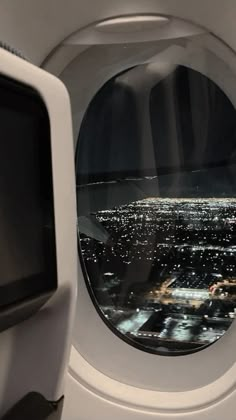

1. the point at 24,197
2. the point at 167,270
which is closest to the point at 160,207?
the point at 167,270

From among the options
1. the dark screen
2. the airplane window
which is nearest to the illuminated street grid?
the airplane window

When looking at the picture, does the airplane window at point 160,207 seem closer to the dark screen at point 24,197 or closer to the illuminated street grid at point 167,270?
the illuminated street grid at point 167,270

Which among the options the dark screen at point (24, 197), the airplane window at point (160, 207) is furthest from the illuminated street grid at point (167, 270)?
the dark screen at point (24, 197)

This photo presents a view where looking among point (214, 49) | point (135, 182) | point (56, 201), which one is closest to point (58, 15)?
point (214, 49)

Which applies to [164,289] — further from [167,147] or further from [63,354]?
[63,354]

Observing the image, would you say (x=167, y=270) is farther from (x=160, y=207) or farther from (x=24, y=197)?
(x=24, y=197)

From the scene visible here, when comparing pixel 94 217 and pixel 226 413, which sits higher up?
pixel 94 217

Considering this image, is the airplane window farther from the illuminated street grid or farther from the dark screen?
the dark screen
